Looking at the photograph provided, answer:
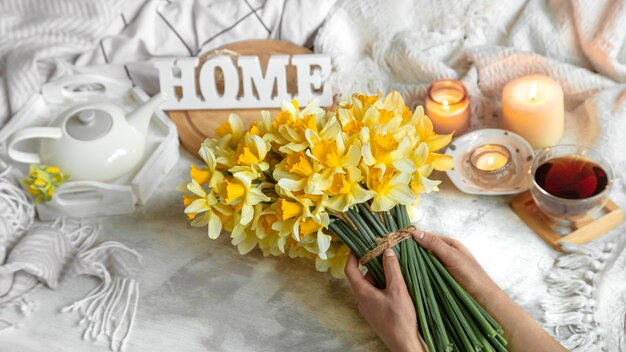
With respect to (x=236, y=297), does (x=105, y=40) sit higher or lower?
higher

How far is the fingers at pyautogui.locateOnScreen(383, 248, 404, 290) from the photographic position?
109 centimetres

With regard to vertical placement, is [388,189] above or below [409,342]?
above

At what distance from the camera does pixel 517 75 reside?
1479 millimetres

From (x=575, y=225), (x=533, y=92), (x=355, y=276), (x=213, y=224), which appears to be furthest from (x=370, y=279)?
(x=533, y=92)

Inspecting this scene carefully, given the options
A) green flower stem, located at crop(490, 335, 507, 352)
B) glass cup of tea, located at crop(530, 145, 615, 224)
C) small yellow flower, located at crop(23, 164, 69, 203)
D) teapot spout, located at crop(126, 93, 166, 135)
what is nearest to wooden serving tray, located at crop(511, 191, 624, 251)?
glass cup of tea, located at crop(530, 145, 615, 224)

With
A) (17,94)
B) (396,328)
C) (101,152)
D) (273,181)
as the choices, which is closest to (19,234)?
(101,152)

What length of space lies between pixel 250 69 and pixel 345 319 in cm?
52

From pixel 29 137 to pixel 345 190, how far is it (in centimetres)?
56

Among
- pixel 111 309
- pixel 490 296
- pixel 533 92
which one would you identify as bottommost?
pixel 111 309

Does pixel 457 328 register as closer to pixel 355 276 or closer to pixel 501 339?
pixel 501 339

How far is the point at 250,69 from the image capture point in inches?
56.8

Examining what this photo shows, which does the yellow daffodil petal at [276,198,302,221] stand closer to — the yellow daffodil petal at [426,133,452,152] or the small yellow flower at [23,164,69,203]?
the yellow daffodil petal at [426,133,452,152]

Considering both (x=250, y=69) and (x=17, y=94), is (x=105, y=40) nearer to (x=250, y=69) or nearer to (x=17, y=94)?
(x=17, y=94)

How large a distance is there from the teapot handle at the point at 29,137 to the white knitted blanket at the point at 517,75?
53 cm
